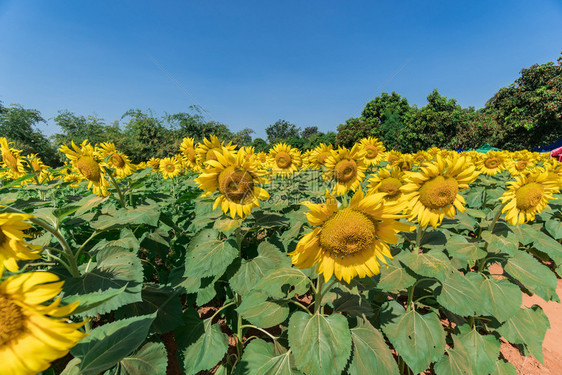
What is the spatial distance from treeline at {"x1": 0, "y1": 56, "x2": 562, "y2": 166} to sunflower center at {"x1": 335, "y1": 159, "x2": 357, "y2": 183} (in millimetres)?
22807

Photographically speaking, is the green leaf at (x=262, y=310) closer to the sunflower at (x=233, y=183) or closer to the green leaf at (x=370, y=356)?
the green leaf at (x=370, y=356)

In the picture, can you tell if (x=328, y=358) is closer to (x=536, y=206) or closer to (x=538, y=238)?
(x=536, y=206)

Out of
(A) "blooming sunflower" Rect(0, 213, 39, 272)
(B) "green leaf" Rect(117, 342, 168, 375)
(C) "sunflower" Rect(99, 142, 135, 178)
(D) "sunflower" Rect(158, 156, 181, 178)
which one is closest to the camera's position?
(A) "blooming sunflower" Rect(0, 213, 39, 272)

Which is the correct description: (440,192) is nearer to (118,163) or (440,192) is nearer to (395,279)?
(395,279)

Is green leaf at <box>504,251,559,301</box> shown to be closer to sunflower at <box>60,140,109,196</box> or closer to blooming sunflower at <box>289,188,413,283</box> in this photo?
blooming sunflower at <box>289,188,413,283</box>

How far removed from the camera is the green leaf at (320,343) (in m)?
1.42

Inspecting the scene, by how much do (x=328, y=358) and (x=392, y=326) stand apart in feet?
3.26

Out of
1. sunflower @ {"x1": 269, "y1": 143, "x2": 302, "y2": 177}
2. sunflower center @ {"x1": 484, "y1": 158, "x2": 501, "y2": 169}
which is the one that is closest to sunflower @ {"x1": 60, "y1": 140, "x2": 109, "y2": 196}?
sunflower @ {"x1": 269, "y1": 143, "x2": 302, "y2": 177}

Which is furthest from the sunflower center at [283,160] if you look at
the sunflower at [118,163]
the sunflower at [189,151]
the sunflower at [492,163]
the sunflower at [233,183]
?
the sunflower at [492,163]

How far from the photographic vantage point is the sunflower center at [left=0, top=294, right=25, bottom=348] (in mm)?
685

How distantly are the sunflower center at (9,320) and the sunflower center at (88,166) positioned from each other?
8.74 feet

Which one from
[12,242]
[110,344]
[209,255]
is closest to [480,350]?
[209,255]

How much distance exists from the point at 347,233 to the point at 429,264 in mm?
1084

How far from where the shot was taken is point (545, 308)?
4066mm
